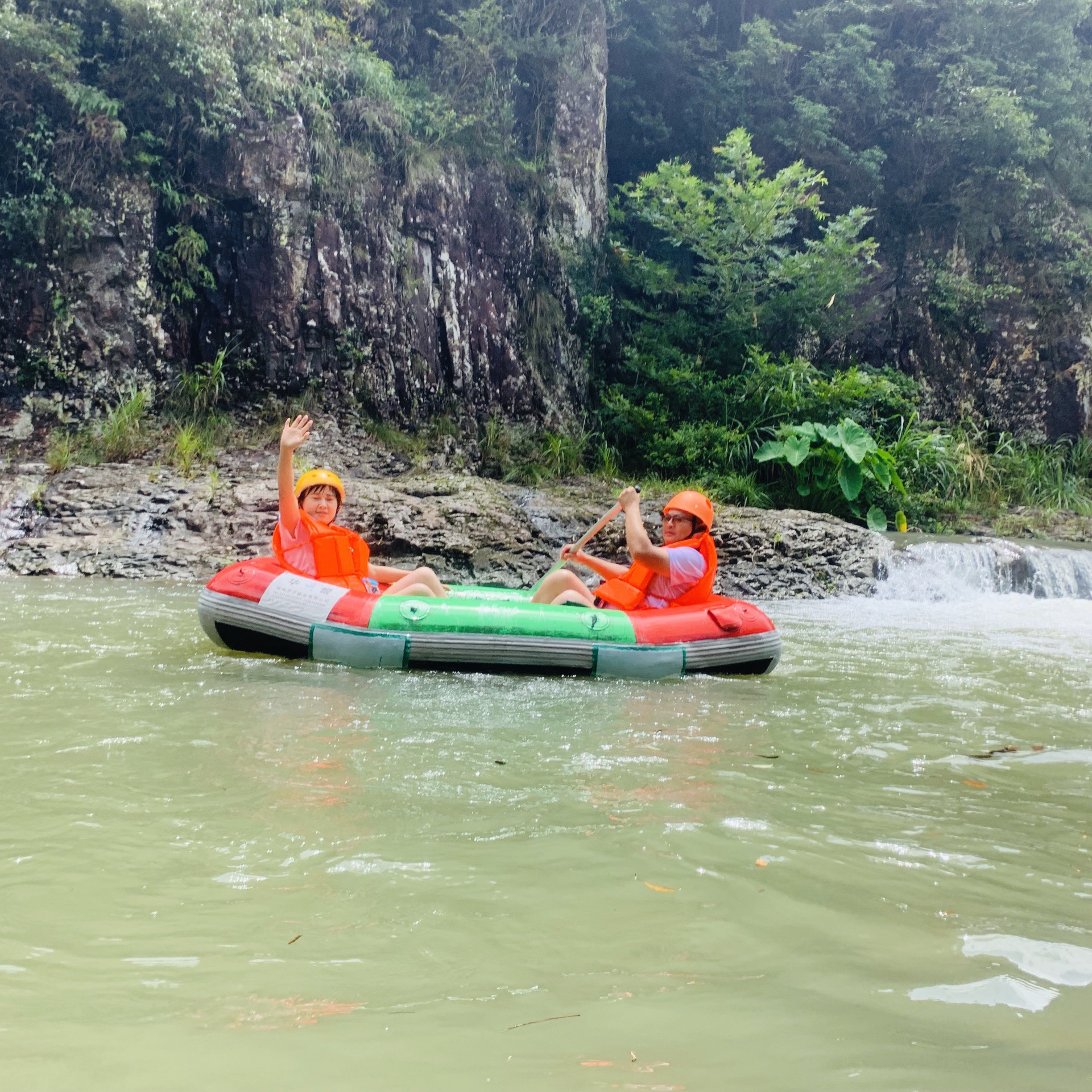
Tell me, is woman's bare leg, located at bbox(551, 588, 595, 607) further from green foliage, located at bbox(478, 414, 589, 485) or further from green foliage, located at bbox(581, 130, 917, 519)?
green foliage, located at bbox(581, 130, 917, 519)

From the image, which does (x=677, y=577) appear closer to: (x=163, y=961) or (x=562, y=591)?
(x=562, y=591)

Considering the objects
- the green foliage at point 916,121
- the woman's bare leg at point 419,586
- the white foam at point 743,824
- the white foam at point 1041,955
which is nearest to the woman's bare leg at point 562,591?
the woman's bare leg at point 419,586

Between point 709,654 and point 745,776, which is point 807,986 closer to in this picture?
point 745,776

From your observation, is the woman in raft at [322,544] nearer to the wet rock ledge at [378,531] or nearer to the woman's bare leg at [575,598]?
the woman's bare leg at [575,598]

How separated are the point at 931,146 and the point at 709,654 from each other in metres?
15.6

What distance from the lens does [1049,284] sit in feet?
55.7

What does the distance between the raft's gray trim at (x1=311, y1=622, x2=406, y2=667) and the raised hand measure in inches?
38.0

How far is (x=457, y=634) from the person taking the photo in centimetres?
509

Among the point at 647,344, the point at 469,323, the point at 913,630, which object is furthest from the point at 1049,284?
the point at 913,630

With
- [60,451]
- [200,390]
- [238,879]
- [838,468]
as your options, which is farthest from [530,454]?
[238,879]

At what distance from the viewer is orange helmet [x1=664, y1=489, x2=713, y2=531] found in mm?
5570

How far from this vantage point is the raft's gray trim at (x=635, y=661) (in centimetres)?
514

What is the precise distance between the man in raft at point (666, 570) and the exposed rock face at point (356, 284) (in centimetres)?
770

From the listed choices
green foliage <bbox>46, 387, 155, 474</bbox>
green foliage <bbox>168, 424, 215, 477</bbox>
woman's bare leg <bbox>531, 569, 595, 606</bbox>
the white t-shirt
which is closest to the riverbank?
green foliage <bbox>168, 424, 215, 477</bbox>
